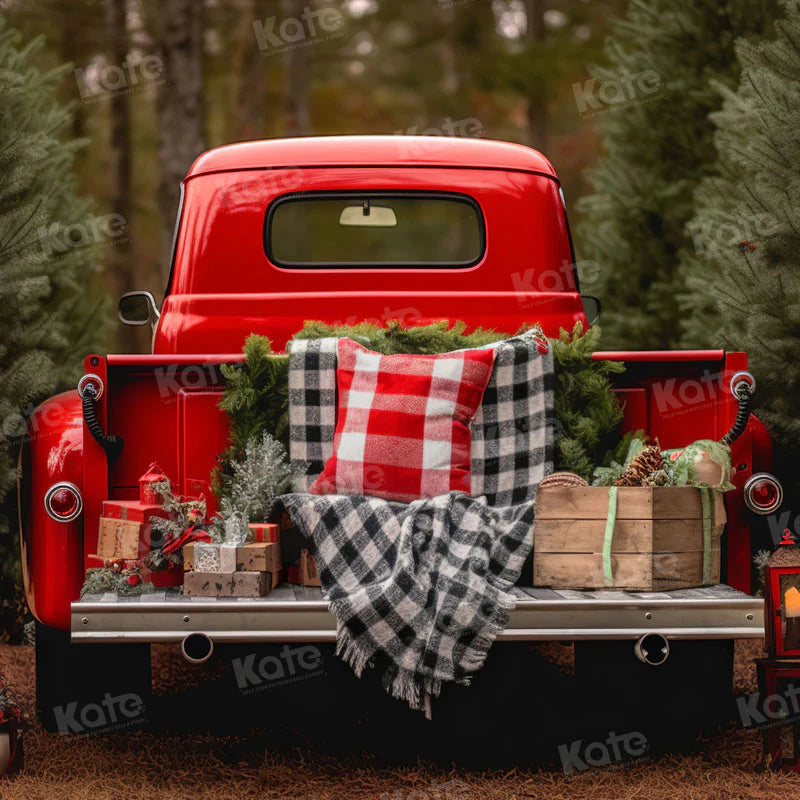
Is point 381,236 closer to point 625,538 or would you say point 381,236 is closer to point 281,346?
point 281,346

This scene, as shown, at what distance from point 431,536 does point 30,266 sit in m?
3.35

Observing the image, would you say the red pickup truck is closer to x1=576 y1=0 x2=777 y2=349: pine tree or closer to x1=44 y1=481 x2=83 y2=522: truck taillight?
x1=44 y1=481 x2=83 y2=522: truck taillight

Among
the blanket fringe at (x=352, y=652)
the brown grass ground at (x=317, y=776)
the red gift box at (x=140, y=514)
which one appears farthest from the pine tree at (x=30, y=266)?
the blanket fringe at (x=352, y=652)

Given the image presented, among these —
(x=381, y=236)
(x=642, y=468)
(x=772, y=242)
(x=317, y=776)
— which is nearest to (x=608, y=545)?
(x=642, y=468)

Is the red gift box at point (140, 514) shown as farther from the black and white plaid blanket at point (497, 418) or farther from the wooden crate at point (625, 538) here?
the wooden crate at point (625, 538)

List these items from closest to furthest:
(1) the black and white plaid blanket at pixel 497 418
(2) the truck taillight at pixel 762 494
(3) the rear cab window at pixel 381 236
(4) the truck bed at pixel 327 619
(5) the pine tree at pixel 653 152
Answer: (4) the truck bed at pixel 327 619, (2) the truck taillight at pixel 762 494, (1) the black and white plaid blanket at pixel 497 418, (5) the pine tree at pixel 653 152, (3) the rear cab window at pixel 381 236

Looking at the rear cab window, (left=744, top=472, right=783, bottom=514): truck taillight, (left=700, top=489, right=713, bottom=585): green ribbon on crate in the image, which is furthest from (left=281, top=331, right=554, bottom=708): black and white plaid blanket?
the rear cab window

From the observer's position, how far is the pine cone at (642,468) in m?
3.80

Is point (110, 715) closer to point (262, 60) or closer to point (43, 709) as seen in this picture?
point (43, 709)

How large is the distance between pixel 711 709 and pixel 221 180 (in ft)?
10.5

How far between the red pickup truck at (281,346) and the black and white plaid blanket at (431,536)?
0.43ft

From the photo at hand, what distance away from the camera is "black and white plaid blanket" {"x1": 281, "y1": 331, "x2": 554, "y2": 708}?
11.5 feet

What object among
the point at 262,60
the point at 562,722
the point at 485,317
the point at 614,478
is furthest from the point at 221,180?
the point at 262,60

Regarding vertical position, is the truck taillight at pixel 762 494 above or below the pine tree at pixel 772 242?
below
